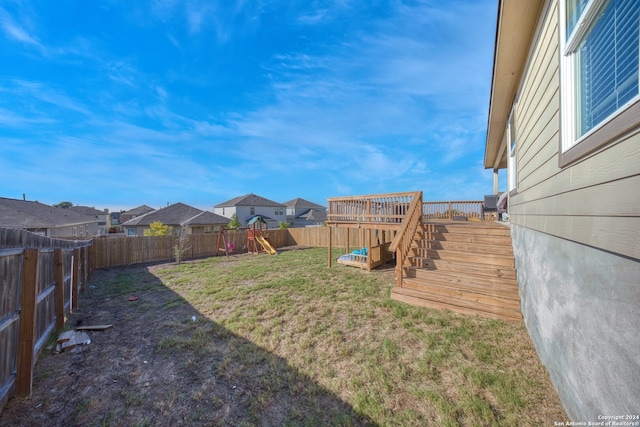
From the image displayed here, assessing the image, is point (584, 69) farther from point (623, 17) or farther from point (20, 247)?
point (20, 247)

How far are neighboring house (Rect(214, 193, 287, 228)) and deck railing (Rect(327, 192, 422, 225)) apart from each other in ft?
85.0

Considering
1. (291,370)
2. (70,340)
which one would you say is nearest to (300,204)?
(70,340)

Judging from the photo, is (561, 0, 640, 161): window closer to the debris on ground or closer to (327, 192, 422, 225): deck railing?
(327, 192, 422, 225): deck railing

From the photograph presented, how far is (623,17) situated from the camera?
4.66 feet

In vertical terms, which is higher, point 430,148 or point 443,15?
point 430,148

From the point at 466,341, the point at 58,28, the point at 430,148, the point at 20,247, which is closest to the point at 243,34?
the point at 58,28

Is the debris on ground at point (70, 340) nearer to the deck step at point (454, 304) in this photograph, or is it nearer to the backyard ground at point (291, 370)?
the backyard ground at point (291, 370)

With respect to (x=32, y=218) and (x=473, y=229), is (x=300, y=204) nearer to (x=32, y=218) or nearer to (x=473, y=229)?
(x=32, y=218)

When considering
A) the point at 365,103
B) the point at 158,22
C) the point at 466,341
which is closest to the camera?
the point at 466,341

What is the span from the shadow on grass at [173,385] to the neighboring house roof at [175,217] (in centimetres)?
2306

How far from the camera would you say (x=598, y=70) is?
175 cm

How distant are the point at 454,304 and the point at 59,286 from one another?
7.13 meters

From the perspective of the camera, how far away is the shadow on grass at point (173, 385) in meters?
2.43

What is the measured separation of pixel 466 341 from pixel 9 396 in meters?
5.46
